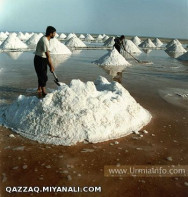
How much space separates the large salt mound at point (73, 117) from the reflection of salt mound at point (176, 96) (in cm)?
189

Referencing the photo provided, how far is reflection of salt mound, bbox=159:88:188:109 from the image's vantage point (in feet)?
19.3

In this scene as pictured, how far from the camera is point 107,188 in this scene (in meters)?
2.62

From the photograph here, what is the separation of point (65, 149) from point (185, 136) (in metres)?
1.87

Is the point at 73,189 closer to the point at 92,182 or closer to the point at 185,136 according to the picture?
the point at 92,182

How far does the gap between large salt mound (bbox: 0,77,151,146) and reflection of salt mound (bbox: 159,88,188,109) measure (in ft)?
6.20

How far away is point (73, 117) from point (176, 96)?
3.63 meters

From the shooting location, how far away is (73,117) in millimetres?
3789

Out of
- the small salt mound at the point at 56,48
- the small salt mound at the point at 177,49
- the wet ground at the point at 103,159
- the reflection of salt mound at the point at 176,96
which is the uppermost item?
the wet ground at the point at 103,159

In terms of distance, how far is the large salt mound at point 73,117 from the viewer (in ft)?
12.2

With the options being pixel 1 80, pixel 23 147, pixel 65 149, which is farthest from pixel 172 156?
pixel 1 80

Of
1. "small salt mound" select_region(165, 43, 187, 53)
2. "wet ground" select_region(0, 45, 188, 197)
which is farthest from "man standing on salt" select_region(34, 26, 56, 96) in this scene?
"small salt mound" select_region(165, 43, 187, 53)

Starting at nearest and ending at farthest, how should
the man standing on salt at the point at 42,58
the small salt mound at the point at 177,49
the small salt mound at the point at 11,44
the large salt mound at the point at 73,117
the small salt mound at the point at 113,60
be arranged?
the large salt mound at the point at 73,117
the man standing on salt at the point at 42,58
the small salt mound at the point at 113,60
the small salt mound at the point at 11,44
the small salt mound at the point at 177,49

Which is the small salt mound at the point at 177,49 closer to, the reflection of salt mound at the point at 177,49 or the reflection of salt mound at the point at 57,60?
the reflection of salt mound at the point at 177,49

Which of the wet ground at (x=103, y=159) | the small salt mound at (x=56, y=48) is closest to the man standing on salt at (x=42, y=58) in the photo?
the wet ground at (x=103, y=159)
